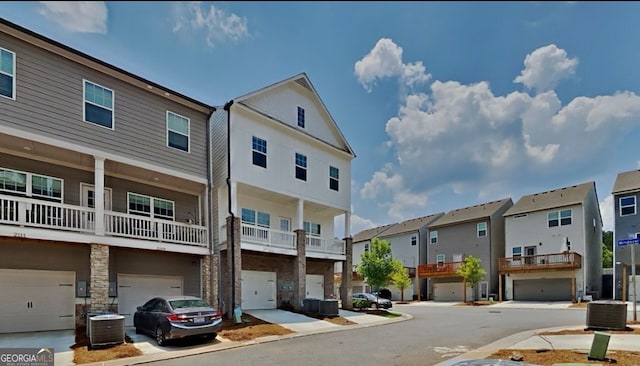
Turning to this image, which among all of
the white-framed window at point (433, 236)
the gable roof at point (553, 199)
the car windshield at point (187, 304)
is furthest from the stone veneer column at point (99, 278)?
the white-framed window at point (433, 236)

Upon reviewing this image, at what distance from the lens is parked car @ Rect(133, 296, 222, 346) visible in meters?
12.2

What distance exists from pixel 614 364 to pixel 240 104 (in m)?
15.9

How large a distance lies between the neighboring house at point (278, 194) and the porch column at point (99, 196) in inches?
203

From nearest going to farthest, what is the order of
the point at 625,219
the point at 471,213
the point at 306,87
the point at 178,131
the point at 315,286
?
1. the point at 178,131
2. the point at 306,87
3. the point at 315,286
4. the point at 625,219
5. the point at 471,213

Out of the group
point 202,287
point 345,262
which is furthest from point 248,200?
point 345,262

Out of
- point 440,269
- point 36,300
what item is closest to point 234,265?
point 36,300

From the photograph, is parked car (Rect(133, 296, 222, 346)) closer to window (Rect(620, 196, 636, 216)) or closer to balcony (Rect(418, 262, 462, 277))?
balcony (Rect(418, 262, 462, 277))

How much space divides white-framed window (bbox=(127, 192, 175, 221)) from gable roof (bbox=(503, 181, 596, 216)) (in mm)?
29478

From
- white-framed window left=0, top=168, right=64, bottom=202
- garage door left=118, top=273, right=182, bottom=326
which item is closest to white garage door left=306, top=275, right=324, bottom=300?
garage door left=118, top=273, right=182, bottom=326

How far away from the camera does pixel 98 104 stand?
14953 millimetres

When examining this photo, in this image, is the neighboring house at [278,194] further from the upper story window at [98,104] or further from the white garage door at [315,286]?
the upper story window at [98,104]

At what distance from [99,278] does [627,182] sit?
34.7 metres

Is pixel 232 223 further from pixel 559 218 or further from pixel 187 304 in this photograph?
pixel 559 218

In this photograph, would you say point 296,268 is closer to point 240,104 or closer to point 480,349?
point 240,104
